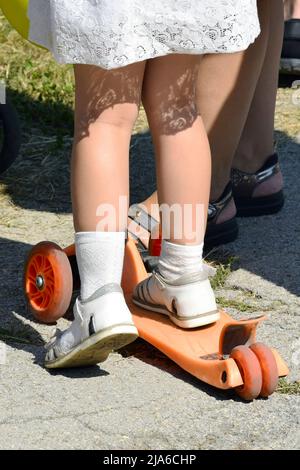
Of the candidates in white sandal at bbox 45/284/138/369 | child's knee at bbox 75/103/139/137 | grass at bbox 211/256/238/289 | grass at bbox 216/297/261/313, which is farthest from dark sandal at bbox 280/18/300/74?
white sandal at bbox 45/284/138/369

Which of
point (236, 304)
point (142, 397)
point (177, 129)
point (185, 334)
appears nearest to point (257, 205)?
point (236, 304)

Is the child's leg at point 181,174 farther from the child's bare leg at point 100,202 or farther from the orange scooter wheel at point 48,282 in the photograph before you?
the orange scooter wheel at point 48,282

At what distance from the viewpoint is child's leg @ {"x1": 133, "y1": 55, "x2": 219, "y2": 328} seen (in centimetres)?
224


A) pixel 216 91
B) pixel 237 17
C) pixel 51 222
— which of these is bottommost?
pixel 51 222

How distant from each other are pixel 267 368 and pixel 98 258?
418 millimetres

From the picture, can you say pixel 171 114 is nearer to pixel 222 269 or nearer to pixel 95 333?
pixel 95 333

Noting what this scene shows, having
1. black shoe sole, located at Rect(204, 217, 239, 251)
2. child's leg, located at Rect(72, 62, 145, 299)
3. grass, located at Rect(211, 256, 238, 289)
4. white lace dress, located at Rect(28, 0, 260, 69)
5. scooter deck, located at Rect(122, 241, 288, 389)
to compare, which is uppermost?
white lace dress, located at Rect(28, 0, 260, 69)

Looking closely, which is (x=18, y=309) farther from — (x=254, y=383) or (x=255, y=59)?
(x=255, y=59)

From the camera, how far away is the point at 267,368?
219 cm

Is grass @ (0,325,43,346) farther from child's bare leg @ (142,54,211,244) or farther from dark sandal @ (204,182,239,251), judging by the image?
dark sandal @ (204,182,239,251)

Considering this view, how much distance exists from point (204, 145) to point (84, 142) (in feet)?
0.85

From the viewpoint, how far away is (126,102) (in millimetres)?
2217

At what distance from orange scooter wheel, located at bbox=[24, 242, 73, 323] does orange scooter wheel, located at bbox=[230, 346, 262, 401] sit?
18.5 inches
